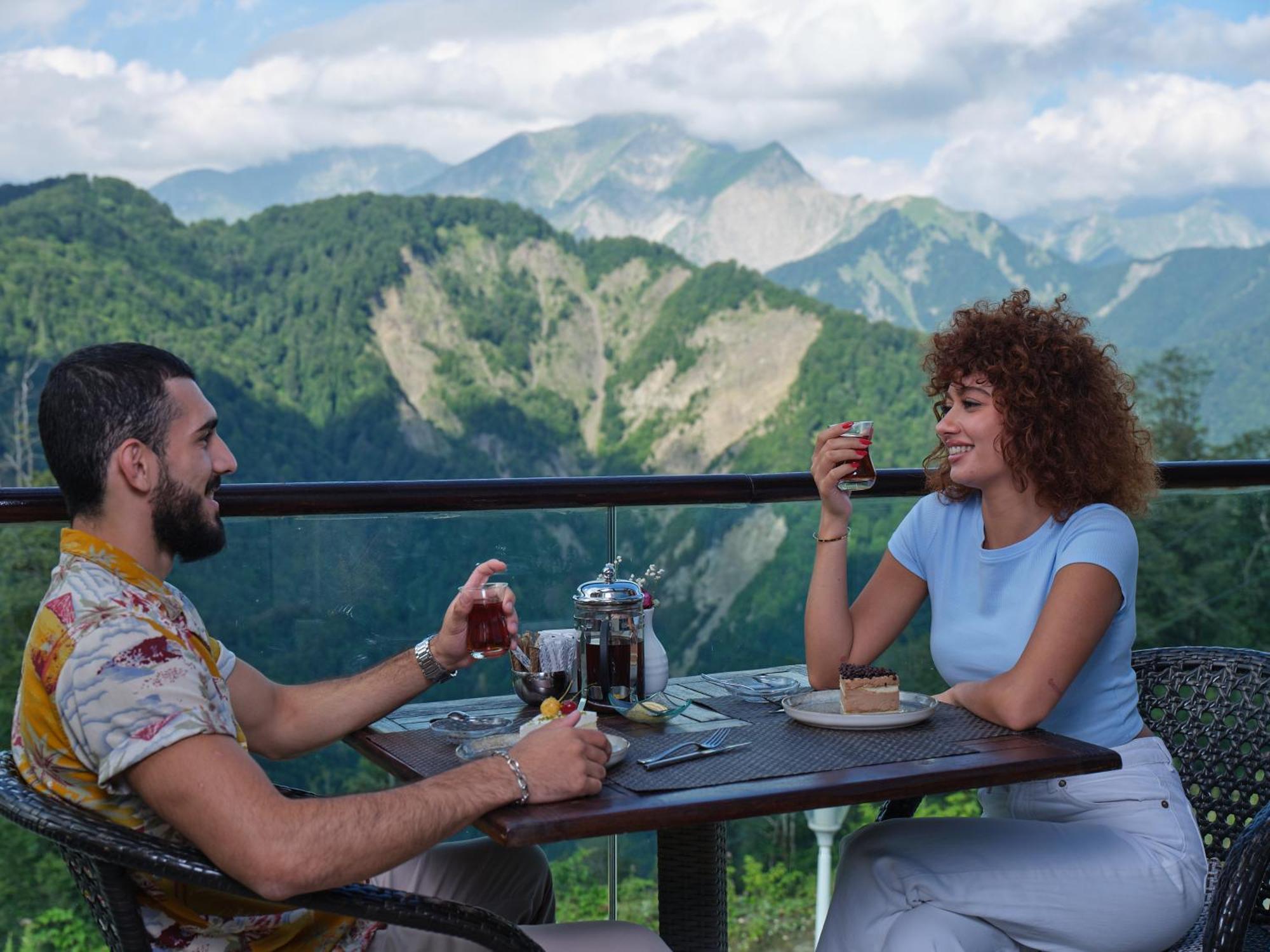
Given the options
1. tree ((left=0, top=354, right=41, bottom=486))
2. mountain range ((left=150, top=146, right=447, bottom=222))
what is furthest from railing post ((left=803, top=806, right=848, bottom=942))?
mountain range ((left=150, top=146, right=447, bottom=222))

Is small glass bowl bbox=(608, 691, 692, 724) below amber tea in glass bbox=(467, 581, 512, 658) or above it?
below

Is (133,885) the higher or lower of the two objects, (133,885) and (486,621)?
the lower

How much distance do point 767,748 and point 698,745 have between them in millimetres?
100

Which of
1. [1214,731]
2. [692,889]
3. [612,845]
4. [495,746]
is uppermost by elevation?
[495,746]

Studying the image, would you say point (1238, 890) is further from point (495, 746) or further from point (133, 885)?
point (133, 885)

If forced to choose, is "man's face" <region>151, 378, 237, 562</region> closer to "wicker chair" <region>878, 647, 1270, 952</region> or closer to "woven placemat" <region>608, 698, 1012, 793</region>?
"woven placemat" <region>608, 698, 1012, 793</region>

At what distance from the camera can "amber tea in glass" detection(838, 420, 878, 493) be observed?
238 centimetres

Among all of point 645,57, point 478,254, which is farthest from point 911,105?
point 478,254

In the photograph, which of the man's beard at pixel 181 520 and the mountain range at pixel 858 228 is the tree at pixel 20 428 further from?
the man's beard at pixel 181 520

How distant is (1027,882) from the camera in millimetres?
1846

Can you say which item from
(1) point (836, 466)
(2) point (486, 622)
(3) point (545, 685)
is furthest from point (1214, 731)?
(2) point (486, 622)

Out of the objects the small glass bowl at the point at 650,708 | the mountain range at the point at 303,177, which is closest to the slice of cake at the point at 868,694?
the small glass bowl at the point at 650,708

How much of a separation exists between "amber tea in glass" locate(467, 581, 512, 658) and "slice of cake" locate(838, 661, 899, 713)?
1.81 ft

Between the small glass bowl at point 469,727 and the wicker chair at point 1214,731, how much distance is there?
0.72m
